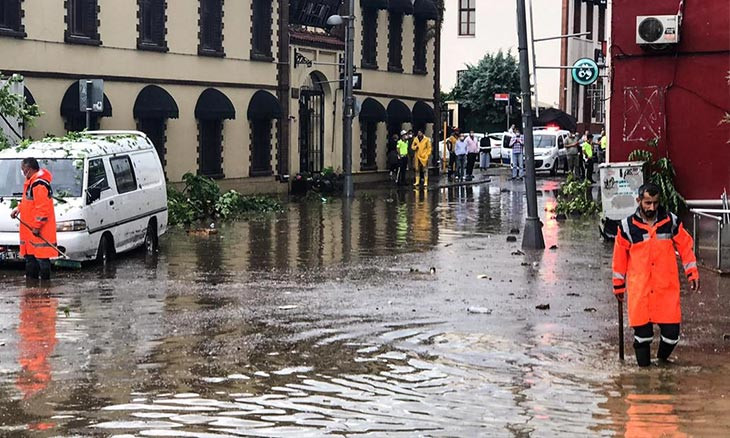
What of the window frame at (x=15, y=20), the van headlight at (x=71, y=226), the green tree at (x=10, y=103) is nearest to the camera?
the van headlight at (x=71, y=226)

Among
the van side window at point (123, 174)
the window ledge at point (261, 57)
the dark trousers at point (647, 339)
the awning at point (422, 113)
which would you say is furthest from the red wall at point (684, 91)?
the awning at point (422, 113)

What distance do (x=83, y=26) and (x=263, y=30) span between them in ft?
27.6

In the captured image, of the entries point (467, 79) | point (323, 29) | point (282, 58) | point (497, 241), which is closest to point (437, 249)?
point (497, 241)

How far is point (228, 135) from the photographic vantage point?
37.4 metres

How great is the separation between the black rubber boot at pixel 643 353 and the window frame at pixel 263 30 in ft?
95.3

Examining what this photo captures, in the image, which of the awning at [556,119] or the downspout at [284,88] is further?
the awning at [556,119]

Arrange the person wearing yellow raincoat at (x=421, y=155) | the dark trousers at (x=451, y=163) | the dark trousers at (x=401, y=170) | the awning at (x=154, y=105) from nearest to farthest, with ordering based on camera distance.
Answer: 1. the awning at (x=154, y=105)
2. the person wearing yellow raincoat at (x=421, y=155)
3. the dark trousers at (x=401, y=170)
4. the dark trousers at (x=451, y=163)

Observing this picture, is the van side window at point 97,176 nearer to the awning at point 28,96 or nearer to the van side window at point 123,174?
the van side window at point 123,174

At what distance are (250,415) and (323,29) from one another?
35.2 m

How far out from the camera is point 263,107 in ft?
126

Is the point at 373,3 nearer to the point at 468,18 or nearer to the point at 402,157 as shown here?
the point at 402,157

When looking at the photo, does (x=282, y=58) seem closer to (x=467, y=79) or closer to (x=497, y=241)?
(x=497, y=241)

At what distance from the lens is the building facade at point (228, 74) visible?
101ft

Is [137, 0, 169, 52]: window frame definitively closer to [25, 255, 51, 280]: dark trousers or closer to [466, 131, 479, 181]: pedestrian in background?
[466, 131, 479, 181]: pedestrian in background
